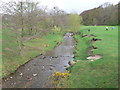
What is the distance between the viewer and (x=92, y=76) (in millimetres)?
12711

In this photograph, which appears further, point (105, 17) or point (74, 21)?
point (105, 17)

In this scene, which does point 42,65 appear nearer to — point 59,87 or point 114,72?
point 59,87

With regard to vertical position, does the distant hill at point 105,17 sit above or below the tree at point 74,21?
above

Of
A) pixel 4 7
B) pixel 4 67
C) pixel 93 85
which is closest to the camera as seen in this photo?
pixel 93 85

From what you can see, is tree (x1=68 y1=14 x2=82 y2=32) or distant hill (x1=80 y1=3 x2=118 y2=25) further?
distant hill (x1=80 y1=3 x2=118 y2=25)

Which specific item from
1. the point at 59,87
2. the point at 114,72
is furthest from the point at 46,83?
the point at 114,72

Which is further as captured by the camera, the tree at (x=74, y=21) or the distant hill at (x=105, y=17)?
the distant hill at (x=105, y=17)

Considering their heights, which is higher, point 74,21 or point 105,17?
point 105,17

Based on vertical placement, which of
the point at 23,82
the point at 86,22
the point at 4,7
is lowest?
the point at 23,82

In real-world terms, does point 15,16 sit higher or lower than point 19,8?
lower

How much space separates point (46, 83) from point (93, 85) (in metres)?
5.06

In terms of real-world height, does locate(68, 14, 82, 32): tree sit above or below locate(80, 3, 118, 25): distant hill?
below

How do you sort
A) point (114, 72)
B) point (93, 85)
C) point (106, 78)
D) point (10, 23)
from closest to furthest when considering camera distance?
point (93, 85), point (106, 78), point (114, 72), point (10, 23)

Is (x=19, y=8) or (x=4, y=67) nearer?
(x=4, y=67)
